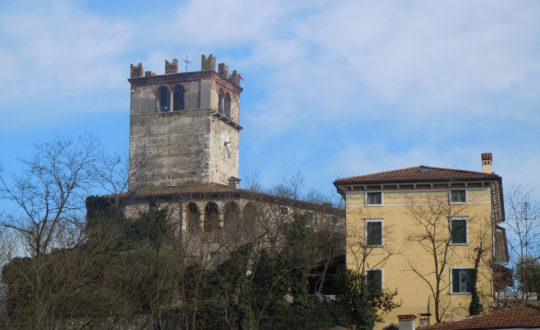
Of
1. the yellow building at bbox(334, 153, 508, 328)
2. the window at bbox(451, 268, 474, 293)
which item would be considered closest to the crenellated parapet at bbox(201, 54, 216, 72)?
the yellow building at bbox(334, 153, 508, 328)

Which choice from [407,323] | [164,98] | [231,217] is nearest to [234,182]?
[231,217]

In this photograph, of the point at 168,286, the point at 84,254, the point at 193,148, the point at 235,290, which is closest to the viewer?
the point at 84,254

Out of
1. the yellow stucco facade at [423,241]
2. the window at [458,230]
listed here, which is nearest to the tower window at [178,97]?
the yellow stucco facade at [423,241]

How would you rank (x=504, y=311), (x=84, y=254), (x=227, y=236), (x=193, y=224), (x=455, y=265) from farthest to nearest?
(x=193, y=224) < (x=227, y=236) < (x=455, y=265) < (x=84, y=254) < (x=504, y=311)

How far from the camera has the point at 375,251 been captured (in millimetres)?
43719

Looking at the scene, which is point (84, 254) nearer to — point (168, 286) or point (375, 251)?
point (168, 286)

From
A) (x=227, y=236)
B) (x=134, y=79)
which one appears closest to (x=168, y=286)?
(x=227, y=236)

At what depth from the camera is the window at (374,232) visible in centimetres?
4384

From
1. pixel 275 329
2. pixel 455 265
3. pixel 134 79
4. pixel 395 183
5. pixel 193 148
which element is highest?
pixel 134 79

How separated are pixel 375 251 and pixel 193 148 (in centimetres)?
2582

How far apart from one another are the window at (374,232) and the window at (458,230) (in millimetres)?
3632

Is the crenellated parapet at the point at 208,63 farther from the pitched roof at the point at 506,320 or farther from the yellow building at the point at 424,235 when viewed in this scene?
the pitched roof at the point at 506,320

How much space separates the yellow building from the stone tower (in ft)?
74.0

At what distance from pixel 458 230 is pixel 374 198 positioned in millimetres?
4558
